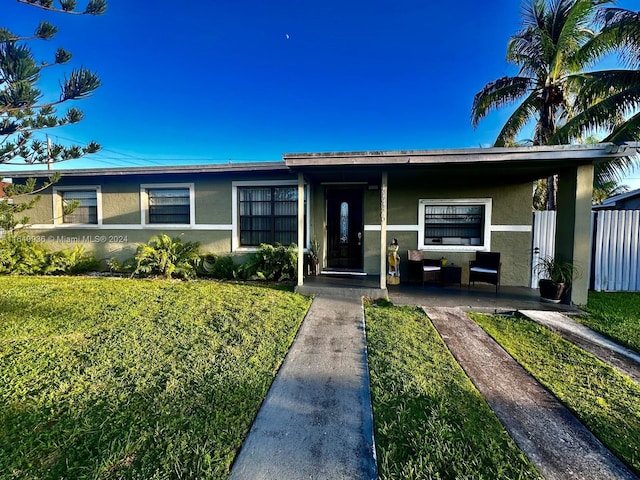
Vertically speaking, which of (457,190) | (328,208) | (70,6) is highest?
(70,6)

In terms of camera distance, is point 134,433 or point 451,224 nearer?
point 134,433

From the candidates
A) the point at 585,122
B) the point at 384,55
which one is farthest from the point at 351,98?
the point at 585,122

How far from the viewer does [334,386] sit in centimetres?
267

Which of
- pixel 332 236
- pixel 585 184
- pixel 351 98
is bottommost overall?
pixel 332 236

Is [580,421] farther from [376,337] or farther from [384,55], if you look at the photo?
[384,55]

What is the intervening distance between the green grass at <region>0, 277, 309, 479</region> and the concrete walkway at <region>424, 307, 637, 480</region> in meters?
2.06

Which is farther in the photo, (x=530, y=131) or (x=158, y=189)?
(x=530, y=131)

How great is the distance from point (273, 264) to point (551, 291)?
6.10 meters

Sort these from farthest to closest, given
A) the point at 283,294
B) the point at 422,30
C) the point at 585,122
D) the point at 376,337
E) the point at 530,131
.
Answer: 1. the point at 530,131
2. the point at 422,30
3. the point at 585,122
4. the point at 283,294
5. the point at 376,337

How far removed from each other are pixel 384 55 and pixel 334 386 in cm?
1142

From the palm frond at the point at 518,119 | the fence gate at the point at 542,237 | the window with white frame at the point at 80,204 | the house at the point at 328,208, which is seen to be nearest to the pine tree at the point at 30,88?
the house at the point at 328,208

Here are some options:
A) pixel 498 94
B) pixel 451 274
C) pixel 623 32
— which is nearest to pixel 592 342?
pixel 451 274

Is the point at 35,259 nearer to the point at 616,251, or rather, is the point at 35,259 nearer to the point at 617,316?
the point at 617,316

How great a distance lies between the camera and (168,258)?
751cm
